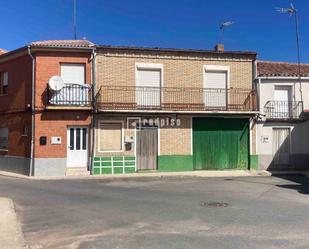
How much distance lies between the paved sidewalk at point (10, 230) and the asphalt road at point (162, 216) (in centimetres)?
20

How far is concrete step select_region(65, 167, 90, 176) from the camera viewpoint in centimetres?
2298

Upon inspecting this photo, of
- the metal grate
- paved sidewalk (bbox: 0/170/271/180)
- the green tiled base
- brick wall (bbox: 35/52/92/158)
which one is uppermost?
brick wall (bbox: 35/52/92/158)

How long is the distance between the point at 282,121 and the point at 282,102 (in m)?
1.05

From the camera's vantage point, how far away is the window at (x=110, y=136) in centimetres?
2364

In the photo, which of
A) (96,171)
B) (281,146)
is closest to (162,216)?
(96,171)

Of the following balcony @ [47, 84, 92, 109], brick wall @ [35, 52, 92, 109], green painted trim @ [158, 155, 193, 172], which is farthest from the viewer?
green painted trim @ [158, 155, 193, 172]

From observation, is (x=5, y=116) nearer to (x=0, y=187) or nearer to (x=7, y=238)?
(x=0, y=187)

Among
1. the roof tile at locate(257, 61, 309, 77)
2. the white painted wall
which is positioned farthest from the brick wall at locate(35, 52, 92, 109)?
the roof tile at locate(257, 61, 309, 77)

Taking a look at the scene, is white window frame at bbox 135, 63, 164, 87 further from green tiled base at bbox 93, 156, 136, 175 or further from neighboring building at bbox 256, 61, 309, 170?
neighboring building at bbox 256, 61, 309, 170

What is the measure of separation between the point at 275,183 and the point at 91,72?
1035 cm

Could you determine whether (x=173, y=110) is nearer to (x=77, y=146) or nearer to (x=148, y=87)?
(x=148, y=87)

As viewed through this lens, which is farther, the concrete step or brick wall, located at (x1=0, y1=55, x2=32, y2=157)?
brick wall, located at (x1=0, y1=55, x2=32, y2=157)

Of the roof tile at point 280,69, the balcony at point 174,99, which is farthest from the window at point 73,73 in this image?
the roof tile at point 280,69

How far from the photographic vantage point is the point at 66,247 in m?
7.86
